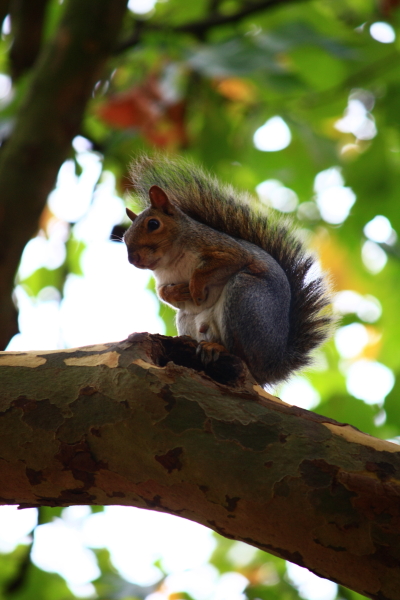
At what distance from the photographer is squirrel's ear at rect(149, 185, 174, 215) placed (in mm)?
1948

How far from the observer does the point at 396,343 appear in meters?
2.75

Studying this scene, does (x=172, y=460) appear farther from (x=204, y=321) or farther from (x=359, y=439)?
(x=204, y=321)

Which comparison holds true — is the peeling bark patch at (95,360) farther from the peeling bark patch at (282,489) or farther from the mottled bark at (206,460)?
the peeling bark patch at (282,489)

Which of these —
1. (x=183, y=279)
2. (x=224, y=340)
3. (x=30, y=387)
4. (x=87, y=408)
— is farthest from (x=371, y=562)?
(x=183, y=279)

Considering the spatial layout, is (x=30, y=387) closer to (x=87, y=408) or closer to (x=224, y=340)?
(x=87, y=408)

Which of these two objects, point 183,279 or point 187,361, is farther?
point 183,279

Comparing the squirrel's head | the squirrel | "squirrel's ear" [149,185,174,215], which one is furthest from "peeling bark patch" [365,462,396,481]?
"squirrel's ear" [149,185,174,215]

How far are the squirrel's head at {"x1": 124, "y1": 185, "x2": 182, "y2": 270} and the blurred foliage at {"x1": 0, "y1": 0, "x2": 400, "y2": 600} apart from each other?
0.39 m

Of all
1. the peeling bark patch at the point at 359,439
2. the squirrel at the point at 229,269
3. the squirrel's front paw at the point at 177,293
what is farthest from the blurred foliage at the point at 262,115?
the peeling bark patch at the point at 359,439

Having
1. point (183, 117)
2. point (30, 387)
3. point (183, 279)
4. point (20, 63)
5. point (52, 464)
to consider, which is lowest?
point (52, 464)

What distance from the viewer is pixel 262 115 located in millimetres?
2994

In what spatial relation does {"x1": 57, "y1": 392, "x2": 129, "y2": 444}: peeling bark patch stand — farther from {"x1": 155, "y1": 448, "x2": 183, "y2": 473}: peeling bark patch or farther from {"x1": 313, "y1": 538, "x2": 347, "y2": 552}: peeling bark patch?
{"x1": 313, "y1": 538, "x2": 347, "y2": 552}: peeling bark patch

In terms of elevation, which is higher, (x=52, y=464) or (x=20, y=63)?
(x=20, y=63)

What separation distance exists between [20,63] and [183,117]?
31.2 inches
